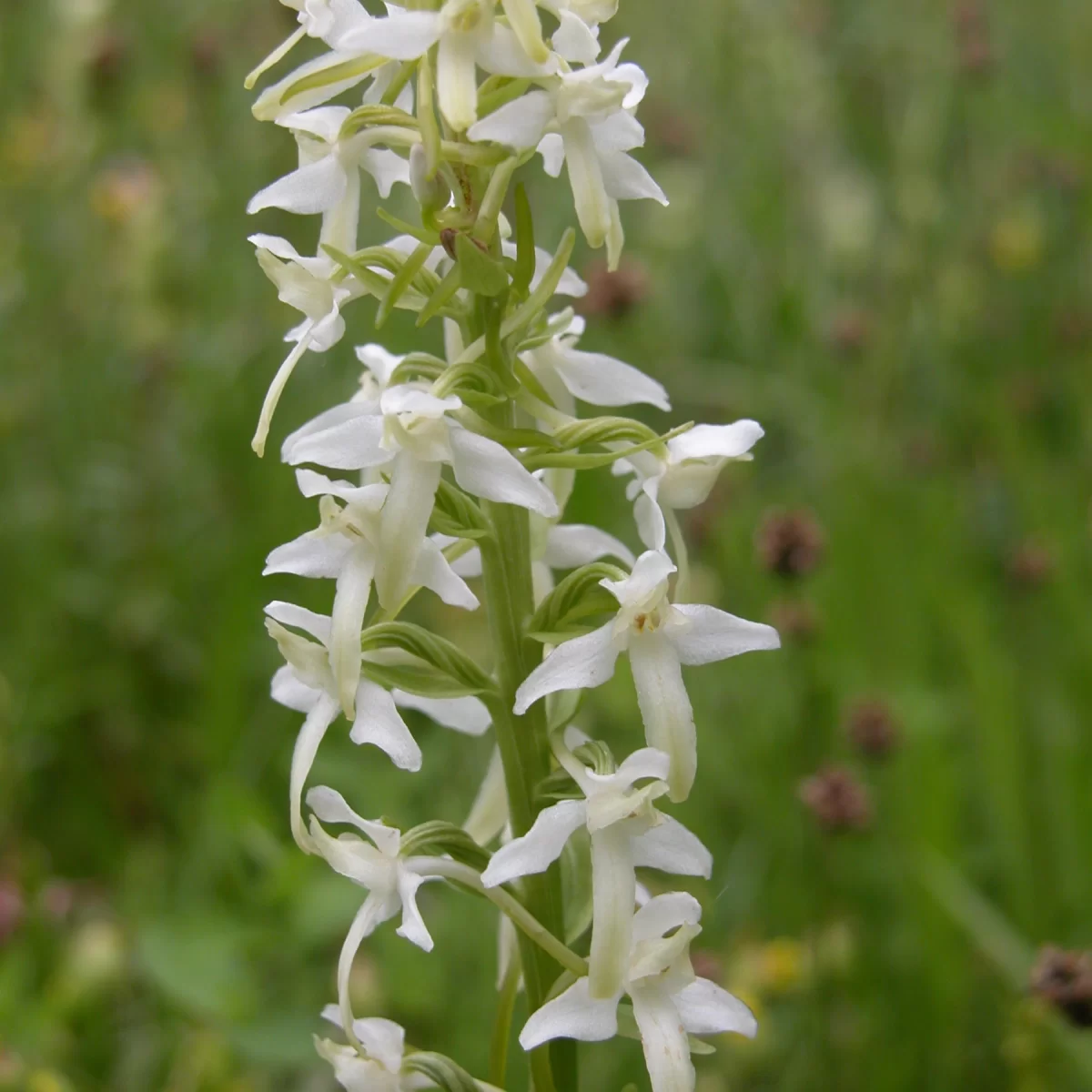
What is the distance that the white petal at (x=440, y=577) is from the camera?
117 centimetres

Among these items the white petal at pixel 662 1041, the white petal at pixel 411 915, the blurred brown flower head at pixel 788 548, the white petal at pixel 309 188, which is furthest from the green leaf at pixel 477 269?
the blurred brown flower head at pixel 788 548

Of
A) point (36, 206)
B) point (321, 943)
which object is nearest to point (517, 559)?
point (321, 943)

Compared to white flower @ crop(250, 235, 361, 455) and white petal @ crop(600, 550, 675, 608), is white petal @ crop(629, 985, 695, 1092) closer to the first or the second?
white petal @ crop(600, 550, 675, 608)

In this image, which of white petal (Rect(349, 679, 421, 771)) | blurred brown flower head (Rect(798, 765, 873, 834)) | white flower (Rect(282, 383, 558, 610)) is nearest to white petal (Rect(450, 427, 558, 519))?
white flower (Rect(282, 383, 558, 610))

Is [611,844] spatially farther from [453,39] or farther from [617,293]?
[617,293]

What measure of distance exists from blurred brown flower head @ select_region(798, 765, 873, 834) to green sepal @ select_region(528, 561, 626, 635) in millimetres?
827

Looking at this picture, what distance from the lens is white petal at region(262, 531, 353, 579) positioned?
3.99 ft

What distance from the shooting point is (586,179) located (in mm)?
1209

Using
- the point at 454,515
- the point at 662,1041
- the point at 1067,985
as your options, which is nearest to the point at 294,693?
the point at 454,515

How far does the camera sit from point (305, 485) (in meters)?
1.24

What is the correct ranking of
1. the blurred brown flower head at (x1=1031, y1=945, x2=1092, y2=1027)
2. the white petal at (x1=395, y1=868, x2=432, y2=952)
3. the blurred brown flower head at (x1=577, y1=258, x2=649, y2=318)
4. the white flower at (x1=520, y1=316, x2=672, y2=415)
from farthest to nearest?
1. the blurred brown flower head at (x1=577, y1=258, x2=649, y2=318)
2. the blurred brown flower head at (x1=1031, y1=945, x2=1092, y2=1027)
3. the white flower at (x1=520, y1=316, x2=672, y2=415)
4. the white petal at (x1=395, y1=868, x2=432, y2=952)

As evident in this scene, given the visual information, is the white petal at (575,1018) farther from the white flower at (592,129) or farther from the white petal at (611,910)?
the white flower at (592,129)

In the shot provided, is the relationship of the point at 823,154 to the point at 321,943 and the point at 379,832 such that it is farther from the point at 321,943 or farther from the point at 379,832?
the point at 379,832

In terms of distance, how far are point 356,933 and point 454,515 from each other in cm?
38
